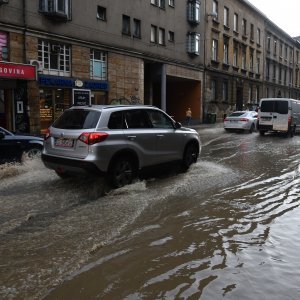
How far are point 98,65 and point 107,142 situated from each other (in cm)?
1633

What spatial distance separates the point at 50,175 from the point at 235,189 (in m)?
4.05

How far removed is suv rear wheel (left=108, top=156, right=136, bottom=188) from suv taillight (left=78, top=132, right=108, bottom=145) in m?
0.56

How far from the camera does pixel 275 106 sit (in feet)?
70.4

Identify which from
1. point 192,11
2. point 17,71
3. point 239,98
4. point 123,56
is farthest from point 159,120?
point 239,98

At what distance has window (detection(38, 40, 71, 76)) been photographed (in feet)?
65.5

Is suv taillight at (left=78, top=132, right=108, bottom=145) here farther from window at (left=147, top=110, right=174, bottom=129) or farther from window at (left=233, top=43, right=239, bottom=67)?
window at (left=233, top=43, right=239, bottom=67)

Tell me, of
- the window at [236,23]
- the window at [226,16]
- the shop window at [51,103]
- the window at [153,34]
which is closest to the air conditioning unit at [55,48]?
the shop window at [51,103]

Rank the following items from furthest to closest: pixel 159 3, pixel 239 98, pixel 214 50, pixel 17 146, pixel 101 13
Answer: pixel 239 98, pixel 214 50, pixel 159 3, pixel 101 13, pixel 17 146

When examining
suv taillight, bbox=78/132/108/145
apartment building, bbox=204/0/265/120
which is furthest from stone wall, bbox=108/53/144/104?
suv taillight, bbox=78/132/108/145

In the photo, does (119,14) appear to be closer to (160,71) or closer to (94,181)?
(160,71)

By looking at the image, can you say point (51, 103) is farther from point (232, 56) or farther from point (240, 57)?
point (240, 57)

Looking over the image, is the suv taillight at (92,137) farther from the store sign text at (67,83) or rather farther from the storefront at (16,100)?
the store sign text at (67,83)

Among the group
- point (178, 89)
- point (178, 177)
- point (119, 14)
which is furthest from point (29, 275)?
point (178, 89)

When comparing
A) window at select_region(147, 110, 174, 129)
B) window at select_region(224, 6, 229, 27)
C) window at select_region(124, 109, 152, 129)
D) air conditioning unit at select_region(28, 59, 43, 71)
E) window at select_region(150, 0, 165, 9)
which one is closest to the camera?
window at select_region(124, 109, 152, 129)
